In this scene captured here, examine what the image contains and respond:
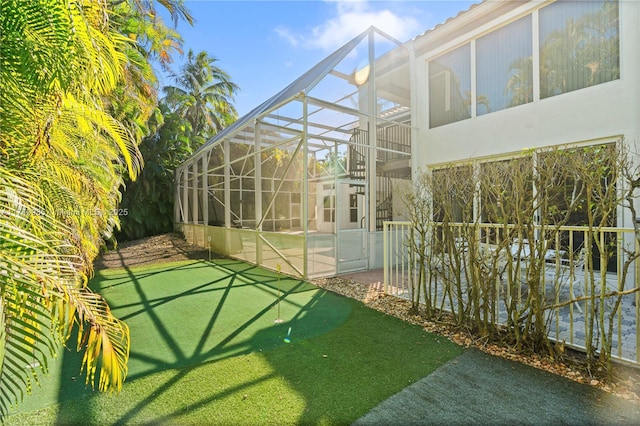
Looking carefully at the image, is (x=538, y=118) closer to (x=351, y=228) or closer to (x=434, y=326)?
(x=351, y=228)

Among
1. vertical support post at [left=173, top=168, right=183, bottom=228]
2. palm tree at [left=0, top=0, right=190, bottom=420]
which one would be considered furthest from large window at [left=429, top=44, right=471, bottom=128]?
vertical support post at [left=173, top=168, right=183, bottom=228]

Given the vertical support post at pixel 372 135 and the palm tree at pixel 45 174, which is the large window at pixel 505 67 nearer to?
the vertical support post at pixel 372 135

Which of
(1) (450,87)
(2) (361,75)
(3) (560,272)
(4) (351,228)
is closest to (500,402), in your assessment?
(3) (560,272)

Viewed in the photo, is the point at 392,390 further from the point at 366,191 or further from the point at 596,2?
the point at 596,2

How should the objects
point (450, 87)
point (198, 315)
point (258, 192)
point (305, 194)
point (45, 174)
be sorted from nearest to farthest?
point (45, 174) → point (198, 315) → point (305, 194) → point (450, 87) → point (258, 192)

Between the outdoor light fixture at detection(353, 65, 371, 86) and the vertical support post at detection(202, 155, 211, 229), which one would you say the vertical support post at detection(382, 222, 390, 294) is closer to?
the outdoor light fixture at detection(353, 65, 371, 86)

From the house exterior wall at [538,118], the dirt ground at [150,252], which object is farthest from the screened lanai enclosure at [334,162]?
the dirt ground at [150,252]

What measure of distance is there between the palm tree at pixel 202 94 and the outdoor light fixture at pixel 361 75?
1318 centimetres

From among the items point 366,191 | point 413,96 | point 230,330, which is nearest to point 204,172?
point 366,191

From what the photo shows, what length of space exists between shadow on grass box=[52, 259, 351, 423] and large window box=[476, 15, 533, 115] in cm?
593

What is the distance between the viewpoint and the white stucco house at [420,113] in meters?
5.65

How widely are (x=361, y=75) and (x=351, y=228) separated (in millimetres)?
4379

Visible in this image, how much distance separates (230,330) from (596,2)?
28.6 ft

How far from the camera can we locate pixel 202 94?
20328 millimetres
